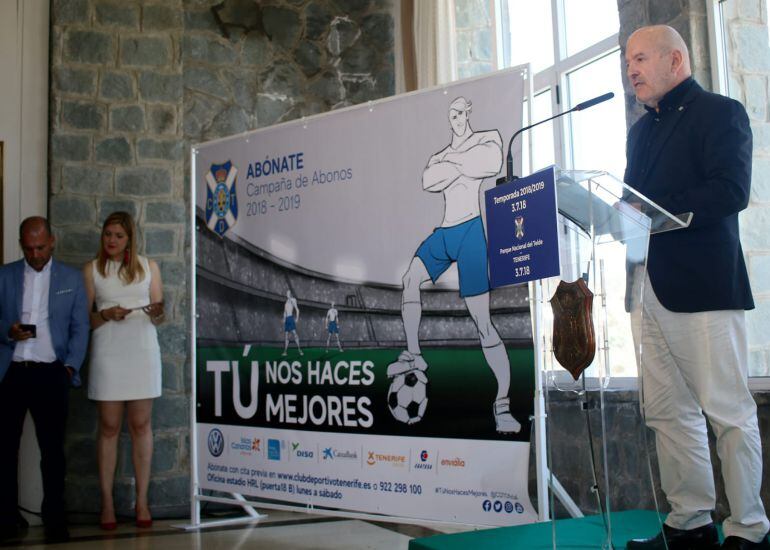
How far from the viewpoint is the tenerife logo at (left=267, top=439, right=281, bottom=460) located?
13.3ft

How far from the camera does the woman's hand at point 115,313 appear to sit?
4711mm

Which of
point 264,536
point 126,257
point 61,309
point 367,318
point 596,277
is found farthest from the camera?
point 126,257

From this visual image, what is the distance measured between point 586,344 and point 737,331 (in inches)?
19.6

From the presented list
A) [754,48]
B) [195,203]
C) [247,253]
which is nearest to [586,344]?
[754,48]

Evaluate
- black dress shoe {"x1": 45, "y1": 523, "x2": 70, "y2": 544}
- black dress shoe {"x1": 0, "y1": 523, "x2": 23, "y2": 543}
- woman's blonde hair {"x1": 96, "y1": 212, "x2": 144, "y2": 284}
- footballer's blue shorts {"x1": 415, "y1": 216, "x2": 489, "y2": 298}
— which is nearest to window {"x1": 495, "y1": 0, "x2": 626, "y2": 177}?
footballer's blue shorts {"x1": 415, "y1": 216, "x2": 489, "y2": 298}

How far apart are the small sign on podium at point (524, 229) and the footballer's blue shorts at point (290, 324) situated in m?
1.60

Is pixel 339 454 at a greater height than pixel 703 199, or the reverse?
pixel 703 199

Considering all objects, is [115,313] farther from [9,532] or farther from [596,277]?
[596,277]

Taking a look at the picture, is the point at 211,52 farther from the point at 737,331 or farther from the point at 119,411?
the point at 737,331

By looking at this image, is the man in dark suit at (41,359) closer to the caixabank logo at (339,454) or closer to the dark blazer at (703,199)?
the caixabank logo at (339,454)

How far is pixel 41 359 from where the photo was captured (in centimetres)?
464

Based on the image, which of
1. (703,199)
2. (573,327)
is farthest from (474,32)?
(573,327)

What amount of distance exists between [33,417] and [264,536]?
4.63 feet

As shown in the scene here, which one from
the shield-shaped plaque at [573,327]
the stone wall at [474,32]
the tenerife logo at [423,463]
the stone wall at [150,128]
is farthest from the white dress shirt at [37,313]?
the shield-shaped plaque at [573,327]
